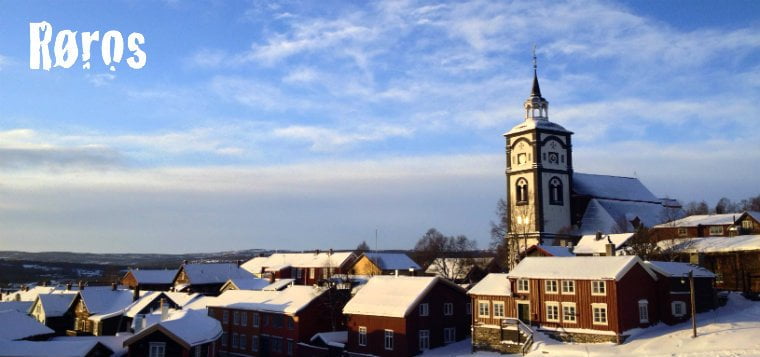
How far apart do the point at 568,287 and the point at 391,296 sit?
1359 cm

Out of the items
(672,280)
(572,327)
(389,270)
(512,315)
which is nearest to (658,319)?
(672,280)

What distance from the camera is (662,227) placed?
6894 centimetres

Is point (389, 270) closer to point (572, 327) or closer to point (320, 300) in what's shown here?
point (320, 300)

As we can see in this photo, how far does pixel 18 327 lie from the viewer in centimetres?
4634

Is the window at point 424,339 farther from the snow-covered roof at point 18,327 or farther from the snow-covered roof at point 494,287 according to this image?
the snow-covered roof at point 18,327

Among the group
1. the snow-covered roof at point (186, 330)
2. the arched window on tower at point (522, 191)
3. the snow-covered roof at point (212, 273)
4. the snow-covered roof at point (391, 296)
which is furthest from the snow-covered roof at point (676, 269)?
the snow-covered roof at point (212, 273)

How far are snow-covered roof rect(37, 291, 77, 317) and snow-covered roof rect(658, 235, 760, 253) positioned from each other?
5945 centimetres

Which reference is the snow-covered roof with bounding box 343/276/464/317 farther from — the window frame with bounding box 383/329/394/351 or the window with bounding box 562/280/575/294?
the window with bounding box 562/280/575/294

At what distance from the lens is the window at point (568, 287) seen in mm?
43406

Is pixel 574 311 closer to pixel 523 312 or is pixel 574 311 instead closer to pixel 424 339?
pixel 523 312

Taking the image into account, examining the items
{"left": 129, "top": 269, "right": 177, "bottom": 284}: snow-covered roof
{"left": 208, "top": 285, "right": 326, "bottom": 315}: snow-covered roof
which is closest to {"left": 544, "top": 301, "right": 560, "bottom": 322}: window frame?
{"left": 208, "top": 285, "right": 326, "bottom": 315}: snow-covered roof

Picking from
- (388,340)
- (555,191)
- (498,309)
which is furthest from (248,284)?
(555,191)

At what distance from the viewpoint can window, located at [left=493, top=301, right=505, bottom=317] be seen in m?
46.6

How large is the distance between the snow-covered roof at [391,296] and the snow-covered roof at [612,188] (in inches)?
1660
